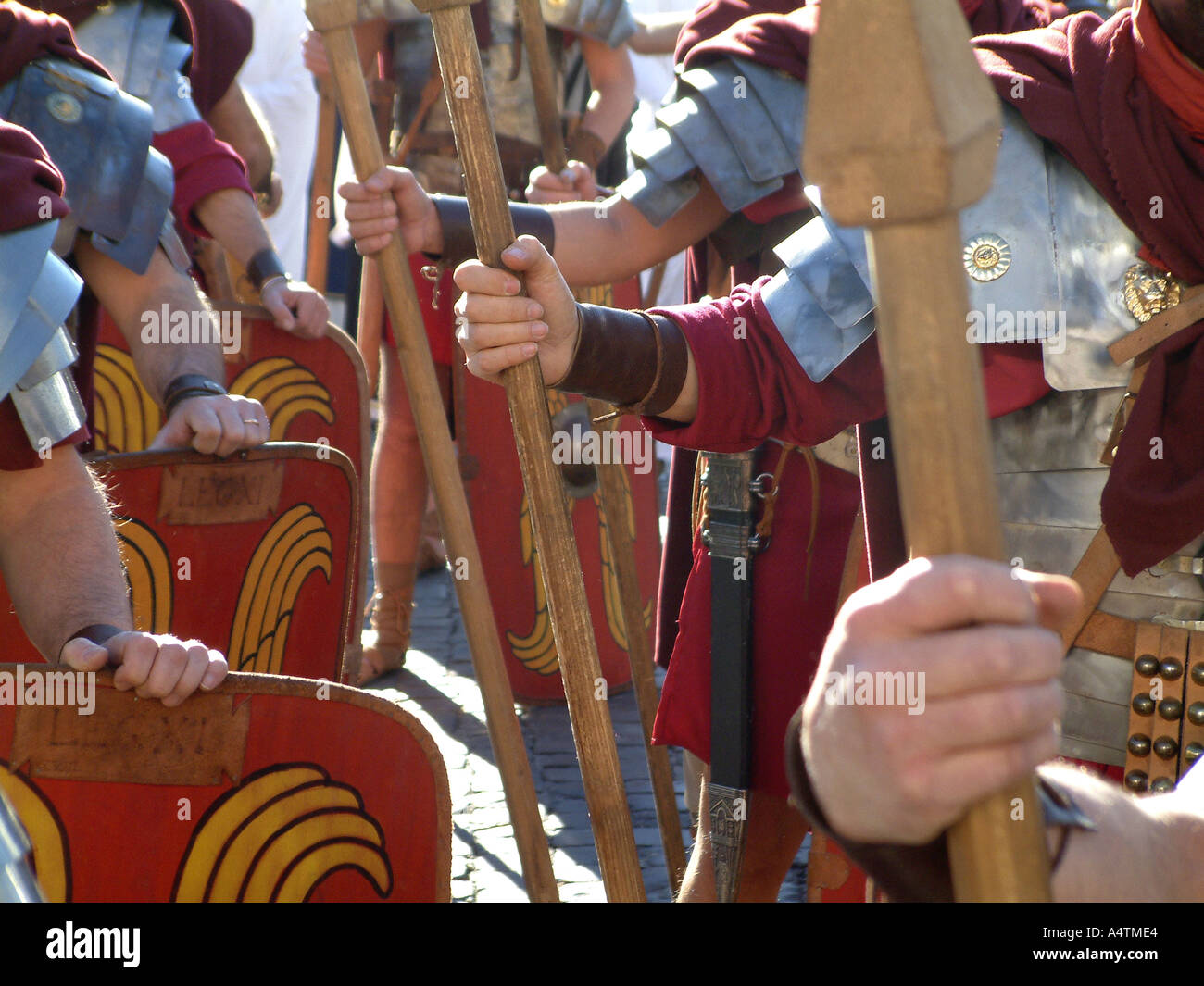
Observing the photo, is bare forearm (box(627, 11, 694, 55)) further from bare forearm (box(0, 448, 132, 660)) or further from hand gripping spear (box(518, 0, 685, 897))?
bare forearm (box(0, 448, 132, 660))

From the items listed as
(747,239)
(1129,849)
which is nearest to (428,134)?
(747,239)

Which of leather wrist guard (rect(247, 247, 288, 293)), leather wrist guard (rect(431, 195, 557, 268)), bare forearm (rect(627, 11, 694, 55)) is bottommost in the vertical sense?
leather wrist guard (rect(431, 195, 557, 268))

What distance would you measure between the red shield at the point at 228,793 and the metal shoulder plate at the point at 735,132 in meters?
1.06

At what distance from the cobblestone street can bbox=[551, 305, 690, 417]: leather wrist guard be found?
3.06ft

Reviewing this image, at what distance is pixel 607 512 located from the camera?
8.32 feet

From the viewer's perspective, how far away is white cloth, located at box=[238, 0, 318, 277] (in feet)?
24.7

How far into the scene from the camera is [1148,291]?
64.6 inches

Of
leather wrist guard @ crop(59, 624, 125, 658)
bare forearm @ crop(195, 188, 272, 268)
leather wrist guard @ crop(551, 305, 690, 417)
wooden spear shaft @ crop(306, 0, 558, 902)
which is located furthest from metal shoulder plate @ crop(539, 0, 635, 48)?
leather wrist guard @ crop(59, 624, 125, 658)

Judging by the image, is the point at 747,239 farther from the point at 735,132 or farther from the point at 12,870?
the point at 12,870

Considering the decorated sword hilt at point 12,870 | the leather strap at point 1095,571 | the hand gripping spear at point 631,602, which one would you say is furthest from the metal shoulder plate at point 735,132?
the decorated sword hilt at point 12,870

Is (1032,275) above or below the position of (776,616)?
above

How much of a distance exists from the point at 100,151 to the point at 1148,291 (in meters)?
1.79

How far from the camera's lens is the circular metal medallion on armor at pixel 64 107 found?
2.25 metres

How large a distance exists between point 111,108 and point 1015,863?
216 centimetres
